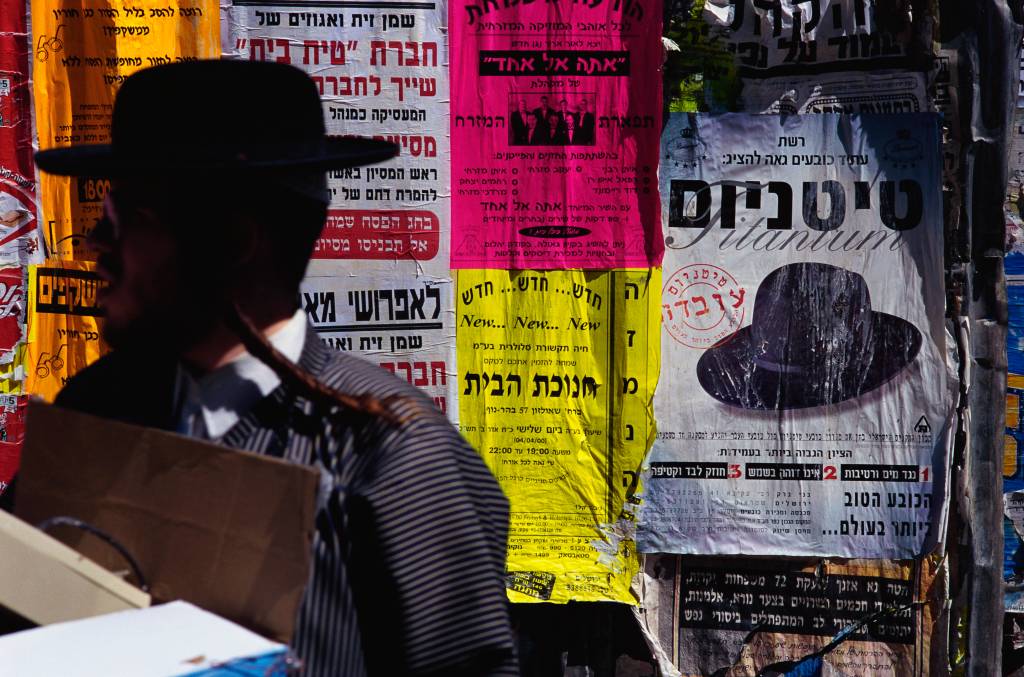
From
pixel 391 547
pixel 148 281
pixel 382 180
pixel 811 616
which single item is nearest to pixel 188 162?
pixel 148 281

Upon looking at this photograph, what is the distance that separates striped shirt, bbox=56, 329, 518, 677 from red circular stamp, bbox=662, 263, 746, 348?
7.21 ft

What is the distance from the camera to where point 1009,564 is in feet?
11.9

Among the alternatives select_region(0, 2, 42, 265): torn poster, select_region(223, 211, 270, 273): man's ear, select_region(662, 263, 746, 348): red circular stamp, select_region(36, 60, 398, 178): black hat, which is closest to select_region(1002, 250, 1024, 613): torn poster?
select_region(662, 263, 746, 348): red circular stamp

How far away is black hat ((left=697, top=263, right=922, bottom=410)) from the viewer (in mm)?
3523

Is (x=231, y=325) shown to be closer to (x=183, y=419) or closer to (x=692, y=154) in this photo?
(x=183, y=419)

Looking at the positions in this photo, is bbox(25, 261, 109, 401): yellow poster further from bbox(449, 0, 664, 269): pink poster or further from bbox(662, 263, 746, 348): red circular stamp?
bbox(662, 263, 746, 348): red circular stamp

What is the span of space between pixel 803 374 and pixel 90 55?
9.00 ft

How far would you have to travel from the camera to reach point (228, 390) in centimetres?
146

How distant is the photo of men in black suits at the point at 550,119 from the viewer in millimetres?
3469

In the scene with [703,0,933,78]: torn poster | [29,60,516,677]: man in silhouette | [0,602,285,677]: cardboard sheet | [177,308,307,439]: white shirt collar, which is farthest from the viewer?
[703,0,933,78]: torn poster

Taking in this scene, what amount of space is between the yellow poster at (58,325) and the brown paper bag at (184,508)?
2.22 metres

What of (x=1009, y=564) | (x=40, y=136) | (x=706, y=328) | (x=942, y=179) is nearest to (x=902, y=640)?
(x=1009, y=564)

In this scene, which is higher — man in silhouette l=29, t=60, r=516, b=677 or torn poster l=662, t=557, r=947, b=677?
man in silhouette l=29, t=60, r=516, b=677

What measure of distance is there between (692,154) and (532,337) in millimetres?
854
